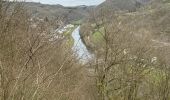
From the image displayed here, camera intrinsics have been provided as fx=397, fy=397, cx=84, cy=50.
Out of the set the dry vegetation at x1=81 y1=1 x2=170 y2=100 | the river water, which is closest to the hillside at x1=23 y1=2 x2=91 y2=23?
the river water

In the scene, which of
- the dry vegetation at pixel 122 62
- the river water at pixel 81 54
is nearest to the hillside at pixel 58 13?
the river water at pixel 81 54

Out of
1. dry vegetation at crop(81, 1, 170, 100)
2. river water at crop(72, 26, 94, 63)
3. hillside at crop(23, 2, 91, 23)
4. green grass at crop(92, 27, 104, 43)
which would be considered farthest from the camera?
green grass at crop(92, 27, 104, 43)

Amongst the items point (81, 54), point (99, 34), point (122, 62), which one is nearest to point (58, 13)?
point (122, 62)

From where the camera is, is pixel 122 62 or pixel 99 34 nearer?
pixel 122 62

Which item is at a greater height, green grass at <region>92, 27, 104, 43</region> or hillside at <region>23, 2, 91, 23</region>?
hillside at <region>23, 2, 91, 23</region>

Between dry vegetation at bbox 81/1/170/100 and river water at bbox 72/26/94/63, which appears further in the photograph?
dry vegetation at bbox 81/1/170/100

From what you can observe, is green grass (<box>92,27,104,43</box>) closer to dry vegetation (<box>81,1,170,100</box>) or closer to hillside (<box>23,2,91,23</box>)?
dry vegetation (<box>81,1,170,100</box>)

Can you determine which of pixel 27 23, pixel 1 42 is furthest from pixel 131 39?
pixel 1 42

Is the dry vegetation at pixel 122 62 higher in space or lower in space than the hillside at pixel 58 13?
lower

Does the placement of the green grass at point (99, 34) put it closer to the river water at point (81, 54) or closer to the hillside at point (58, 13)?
the river water at point (81, 54)

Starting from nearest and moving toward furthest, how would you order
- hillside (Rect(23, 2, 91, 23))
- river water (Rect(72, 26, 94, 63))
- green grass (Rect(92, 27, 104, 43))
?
hillside (Rect(23, 2, 91, 23)) < river water (Rect(72, 26, 94, 63)) < green grass (Rect(92, 27, 104, 43))

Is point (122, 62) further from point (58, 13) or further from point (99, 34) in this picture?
point (58, 13)

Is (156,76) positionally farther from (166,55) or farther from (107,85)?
(107,85)
